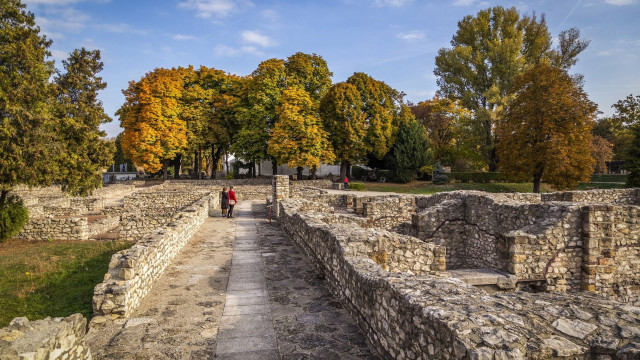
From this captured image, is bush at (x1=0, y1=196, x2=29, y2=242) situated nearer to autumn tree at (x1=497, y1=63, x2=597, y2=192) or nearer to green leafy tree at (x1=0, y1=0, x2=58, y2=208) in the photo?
green leafy tree at (x1=0, y1=0, x2=58, y2=208)

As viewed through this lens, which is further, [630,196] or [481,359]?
[630,196]

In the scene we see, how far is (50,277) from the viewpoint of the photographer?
10.7 meters

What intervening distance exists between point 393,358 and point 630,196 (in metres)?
23.5

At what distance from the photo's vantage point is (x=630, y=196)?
20.1 m

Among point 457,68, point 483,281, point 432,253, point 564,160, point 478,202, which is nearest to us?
point 432,253

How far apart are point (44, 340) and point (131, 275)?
328 cm

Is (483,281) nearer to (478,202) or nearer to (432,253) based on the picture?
(432,253)

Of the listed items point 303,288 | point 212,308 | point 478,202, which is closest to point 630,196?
point 478,202

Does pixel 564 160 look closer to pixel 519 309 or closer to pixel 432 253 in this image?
pixel 432 253

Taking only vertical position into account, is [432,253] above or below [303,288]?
above

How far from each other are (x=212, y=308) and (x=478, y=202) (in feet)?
33.8

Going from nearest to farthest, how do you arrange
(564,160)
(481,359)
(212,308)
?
(481,359), (212,308), (564,160)

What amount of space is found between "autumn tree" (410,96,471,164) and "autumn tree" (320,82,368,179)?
1037 cm

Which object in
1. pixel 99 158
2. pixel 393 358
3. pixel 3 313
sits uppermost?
pixel 99 158
